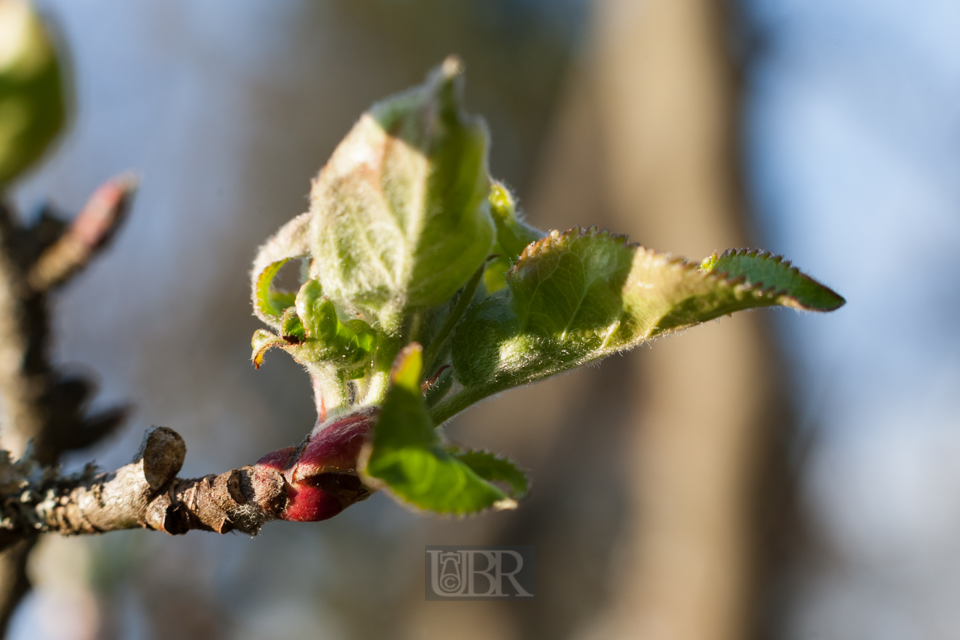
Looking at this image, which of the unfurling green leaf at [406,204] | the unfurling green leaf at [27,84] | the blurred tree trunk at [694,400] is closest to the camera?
the unfurling green leaf at [27,84]

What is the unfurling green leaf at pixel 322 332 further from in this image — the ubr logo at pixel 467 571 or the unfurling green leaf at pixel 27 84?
the ubr logo at pixel 467 571

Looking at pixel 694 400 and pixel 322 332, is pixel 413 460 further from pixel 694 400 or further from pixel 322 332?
pixel 694 400

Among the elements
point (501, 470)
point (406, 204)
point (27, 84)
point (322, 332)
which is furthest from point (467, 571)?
point (27, 84)

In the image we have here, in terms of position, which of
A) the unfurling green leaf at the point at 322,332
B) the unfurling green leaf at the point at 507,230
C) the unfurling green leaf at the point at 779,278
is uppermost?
the unfurling green leaf at the point at 507,230

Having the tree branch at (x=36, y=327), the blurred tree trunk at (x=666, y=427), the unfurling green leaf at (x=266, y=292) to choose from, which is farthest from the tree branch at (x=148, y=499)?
the blurred tree trunk at (x=666, y=427)

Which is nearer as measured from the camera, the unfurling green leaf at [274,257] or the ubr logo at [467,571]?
the unfurling green leaf at [274,257]

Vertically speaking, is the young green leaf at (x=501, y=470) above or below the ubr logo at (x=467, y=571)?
above

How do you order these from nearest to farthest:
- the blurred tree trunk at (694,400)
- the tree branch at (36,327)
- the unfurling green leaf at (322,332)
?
the unfurling green leaf at (322,332) → the tree branch at (36,327) → the blurred tree trunk at (694,400)
